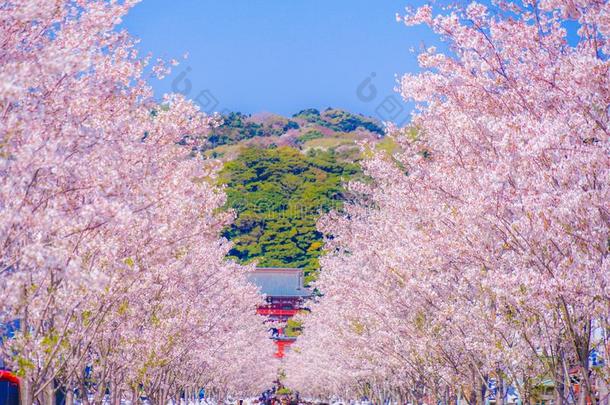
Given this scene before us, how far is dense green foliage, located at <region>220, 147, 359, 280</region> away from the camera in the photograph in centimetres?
9400

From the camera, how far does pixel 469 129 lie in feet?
37.7

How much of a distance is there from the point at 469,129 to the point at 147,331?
24.7 ft

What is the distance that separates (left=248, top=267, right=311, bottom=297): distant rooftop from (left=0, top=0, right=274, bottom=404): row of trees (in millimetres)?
70170

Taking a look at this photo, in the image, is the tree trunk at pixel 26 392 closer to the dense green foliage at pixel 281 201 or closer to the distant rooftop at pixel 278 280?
the dense green foliage at pixel 281 201

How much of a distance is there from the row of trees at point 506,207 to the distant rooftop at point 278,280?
232 ft

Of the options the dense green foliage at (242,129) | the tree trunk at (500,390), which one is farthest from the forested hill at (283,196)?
the tree trunk at (500,390)

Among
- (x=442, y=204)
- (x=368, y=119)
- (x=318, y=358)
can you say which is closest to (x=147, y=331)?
(x=442, y=204)

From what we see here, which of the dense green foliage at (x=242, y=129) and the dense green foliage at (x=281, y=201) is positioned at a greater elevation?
the dense green foliage at (x=242, y=129)

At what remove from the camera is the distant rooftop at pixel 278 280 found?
87812 mm

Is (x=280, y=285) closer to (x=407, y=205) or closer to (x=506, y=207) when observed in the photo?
(x=407, y=205)

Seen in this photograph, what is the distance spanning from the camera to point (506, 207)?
32.3 ft

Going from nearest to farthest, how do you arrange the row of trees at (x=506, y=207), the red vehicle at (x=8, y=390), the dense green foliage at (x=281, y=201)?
the row of trees at (x=506, y=207), the red vehicle at (x=8, y=390), the dense green foliage at (x=281, y=201)

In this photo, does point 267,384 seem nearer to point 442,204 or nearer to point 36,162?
point 442,204

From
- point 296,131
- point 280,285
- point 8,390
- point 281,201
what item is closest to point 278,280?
point 280,285
